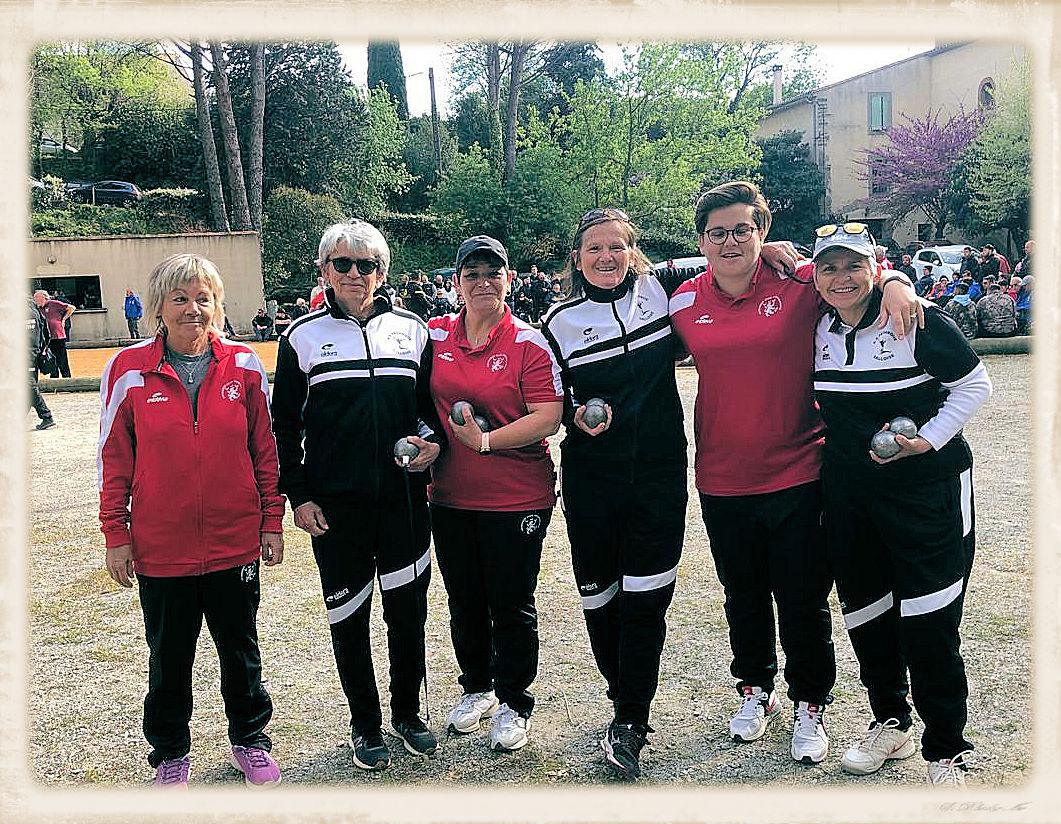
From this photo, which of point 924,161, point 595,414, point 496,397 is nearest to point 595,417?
point 595,414

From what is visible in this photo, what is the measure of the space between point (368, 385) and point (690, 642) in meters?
2.69

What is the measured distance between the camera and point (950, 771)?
156 inches

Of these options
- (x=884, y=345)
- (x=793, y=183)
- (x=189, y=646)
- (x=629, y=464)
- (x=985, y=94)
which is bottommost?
(x=189, y=646)

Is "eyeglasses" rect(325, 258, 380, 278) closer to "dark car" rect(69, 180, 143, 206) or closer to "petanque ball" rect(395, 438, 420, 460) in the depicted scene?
"petanque ball" rect(395, 438, 420, 460)

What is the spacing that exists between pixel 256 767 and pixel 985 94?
43.8 meters

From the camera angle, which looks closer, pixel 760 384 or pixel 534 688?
pixel 760 384

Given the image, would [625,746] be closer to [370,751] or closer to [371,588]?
[370,751]

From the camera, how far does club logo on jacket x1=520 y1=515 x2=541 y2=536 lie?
14.6 ft

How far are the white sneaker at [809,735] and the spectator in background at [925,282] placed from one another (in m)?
22.0

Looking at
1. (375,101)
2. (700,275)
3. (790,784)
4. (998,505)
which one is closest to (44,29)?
(700,275)

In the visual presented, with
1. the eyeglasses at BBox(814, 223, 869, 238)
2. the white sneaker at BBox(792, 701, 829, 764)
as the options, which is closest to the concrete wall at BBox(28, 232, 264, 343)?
the eyeglasses at BBox(814, 223, 869, 238)

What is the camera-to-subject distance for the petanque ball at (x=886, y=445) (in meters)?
3.83

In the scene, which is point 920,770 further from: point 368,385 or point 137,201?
point 137,201

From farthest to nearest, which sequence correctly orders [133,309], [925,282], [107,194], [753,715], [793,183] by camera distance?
1. [793,183]
2. [107,194]
3. [133,309]
4. [925,282]
5. [753,715]
